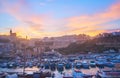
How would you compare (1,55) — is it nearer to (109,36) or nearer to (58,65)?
(58,65)

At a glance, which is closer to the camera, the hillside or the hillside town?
the hillside town

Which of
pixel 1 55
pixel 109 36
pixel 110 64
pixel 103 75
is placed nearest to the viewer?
pixel 103 75

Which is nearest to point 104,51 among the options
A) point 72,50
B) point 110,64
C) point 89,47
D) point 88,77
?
point 89,47

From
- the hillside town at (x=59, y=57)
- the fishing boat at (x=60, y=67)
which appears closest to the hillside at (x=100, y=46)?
the hillside town at (x=59, y=57)

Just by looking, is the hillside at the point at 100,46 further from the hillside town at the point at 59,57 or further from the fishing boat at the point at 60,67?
the fishing boat at the point at 60,67

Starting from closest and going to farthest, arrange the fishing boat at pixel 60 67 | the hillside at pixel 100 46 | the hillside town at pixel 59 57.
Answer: the fishing boat at pixel 60 67 < the hillside town at pixel 59 57 < the hillside at pixel 100 46

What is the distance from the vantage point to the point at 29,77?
13422 millimetres

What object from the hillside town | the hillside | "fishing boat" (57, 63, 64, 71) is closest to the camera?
"fishing boat" (57, 63, 64, 71)

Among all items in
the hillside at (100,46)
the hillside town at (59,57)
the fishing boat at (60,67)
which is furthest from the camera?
the hillside at (100,46)

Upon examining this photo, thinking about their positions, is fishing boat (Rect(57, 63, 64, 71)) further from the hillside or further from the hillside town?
the hillside

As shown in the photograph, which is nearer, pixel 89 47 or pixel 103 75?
pixel 103 75

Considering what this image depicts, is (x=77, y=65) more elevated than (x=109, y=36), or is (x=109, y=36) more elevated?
(x=109, y=36)

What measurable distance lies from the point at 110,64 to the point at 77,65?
2864 mm

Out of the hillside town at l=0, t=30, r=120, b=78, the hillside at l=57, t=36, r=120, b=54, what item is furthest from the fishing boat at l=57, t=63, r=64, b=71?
the hillside at l=57, t=36, r=120, b=54
